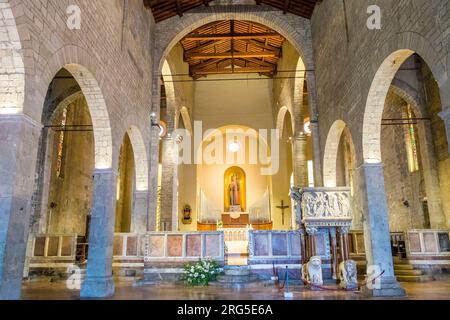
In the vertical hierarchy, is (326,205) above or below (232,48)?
below

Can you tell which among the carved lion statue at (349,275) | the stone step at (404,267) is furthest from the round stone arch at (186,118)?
the carved lion statue at (349,275)

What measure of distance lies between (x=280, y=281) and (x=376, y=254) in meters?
2.74

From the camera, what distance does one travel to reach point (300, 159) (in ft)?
53.4

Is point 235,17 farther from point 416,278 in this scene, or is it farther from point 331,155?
point 416,278

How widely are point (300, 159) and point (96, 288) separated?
36.0 feet

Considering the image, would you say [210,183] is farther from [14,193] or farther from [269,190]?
[14,193]

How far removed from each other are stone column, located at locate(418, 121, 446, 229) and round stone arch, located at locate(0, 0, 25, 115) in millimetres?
11503

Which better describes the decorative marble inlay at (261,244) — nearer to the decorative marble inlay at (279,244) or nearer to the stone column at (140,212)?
the decorative marble inlay at (279,244)

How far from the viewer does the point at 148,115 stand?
12016 mm

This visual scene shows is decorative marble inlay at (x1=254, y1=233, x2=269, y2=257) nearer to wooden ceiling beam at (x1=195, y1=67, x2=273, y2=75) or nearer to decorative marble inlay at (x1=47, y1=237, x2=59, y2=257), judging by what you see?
decorative marble inlay at (x1=47, y1=237, x2=59, y2=257)

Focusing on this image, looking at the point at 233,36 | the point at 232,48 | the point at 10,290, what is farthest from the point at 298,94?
the point at 10,290

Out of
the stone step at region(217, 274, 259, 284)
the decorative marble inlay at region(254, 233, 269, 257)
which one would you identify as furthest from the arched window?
the stone step at region(217, 274, 259, 284)

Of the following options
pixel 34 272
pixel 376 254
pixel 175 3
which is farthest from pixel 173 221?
pixel 376 254

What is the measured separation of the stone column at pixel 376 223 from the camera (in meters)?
7.37
